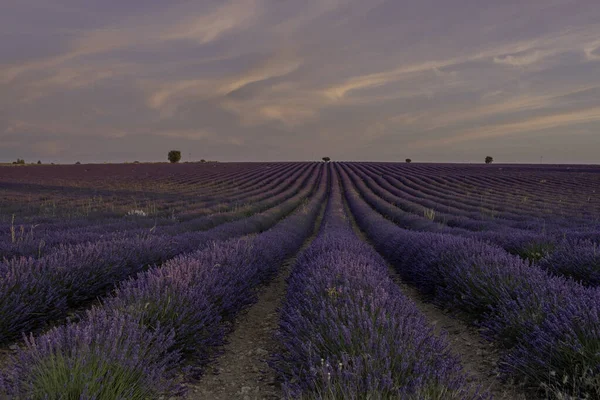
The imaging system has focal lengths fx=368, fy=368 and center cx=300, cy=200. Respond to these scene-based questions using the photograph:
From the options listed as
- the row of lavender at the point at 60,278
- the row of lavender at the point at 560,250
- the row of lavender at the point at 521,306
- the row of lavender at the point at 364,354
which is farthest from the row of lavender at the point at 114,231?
the row of lavender at the point at 560,250

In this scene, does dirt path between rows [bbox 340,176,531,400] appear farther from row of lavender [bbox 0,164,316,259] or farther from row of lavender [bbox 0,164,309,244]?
row of lavender [bbox 0,164,309,244]

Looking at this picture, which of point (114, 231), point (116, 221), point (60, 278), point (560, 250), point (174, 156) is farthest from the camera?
point (174, 156)

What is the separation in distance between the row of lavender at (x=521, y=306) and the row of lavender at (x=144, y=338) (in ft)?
7.26

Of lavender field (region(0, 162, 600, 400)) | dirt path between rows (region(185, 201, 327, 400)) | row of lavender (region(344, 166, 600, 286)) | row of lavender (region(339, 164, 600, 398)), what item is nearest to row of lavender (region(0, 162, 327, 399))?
lavender field (region(0, 162, 600, 400))

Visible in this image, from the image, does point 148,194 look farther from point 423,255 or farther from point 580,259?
point 580,259

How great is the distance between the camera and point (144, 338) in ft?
7.71

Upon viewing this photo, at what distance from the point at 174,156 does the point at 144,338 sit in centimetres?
7021

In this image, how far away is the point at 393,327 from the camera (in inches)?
91.8

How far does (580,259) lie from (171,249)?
5.77 m

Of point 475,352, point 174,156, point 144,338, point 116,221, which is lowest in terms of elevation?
point 475,352

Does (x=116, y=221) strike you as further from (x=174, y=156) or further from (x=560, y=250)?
(x=174, y=156)

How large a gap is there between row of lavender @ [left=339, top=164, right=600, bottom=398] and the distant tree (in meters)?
67.5

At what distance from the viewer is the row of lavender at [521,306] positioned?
2.26m


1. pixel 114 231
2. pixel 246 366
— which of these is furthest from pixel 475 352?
pixel 114 231
